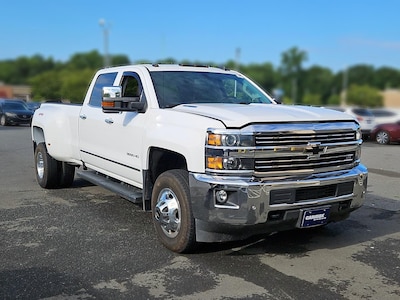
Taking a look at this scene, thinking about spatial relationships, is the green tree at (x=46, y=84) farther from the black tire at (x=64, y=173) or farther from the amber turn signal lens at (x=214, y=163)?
the amber turn signal lens at (x=214, y=163)

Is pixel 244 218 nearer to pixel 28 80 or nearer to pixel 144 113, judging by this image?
pixel 144 113

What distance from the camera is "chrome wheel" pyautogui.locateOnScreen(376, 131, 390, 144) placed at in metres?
19.8

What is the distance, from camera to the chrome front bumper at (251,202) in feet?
13.8

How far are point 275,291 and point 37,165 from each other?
5723mm

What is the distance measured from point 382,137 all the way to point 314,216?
1681 centimetres

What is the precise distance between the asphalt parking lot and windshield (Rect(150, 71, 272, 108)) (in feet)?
5.44

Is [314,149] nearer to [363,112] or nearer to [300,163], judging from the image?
[300,163]

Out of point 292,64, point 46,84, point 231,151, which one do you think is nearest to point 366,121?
point 231,151

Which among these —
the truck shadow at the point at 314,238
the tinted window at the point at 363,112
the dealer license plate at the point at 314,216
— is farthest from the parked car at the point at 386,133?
the dealer license plate at the point at 314,216

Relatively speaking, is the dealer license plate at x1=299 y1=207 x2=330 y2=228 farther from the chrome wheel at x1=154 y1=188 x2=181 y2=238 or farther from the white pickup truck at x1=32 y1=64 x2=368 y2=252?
the chrome wheel at x1=154 y1=188 x2=181 y2=238

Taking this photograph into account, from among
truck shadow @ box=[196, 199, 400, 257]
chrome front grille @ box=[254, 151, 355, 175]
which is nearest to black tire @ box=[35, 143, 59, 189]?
truck shadow @ box=[196, 199, 400, 257]

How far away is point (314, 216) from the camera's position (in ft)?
15.0

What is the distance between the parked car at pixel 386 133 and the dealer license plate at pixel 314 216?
643 inches

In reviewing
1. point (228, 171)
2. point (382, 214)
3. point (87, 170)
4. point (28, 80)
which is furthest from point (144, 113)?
point (28, 80)
